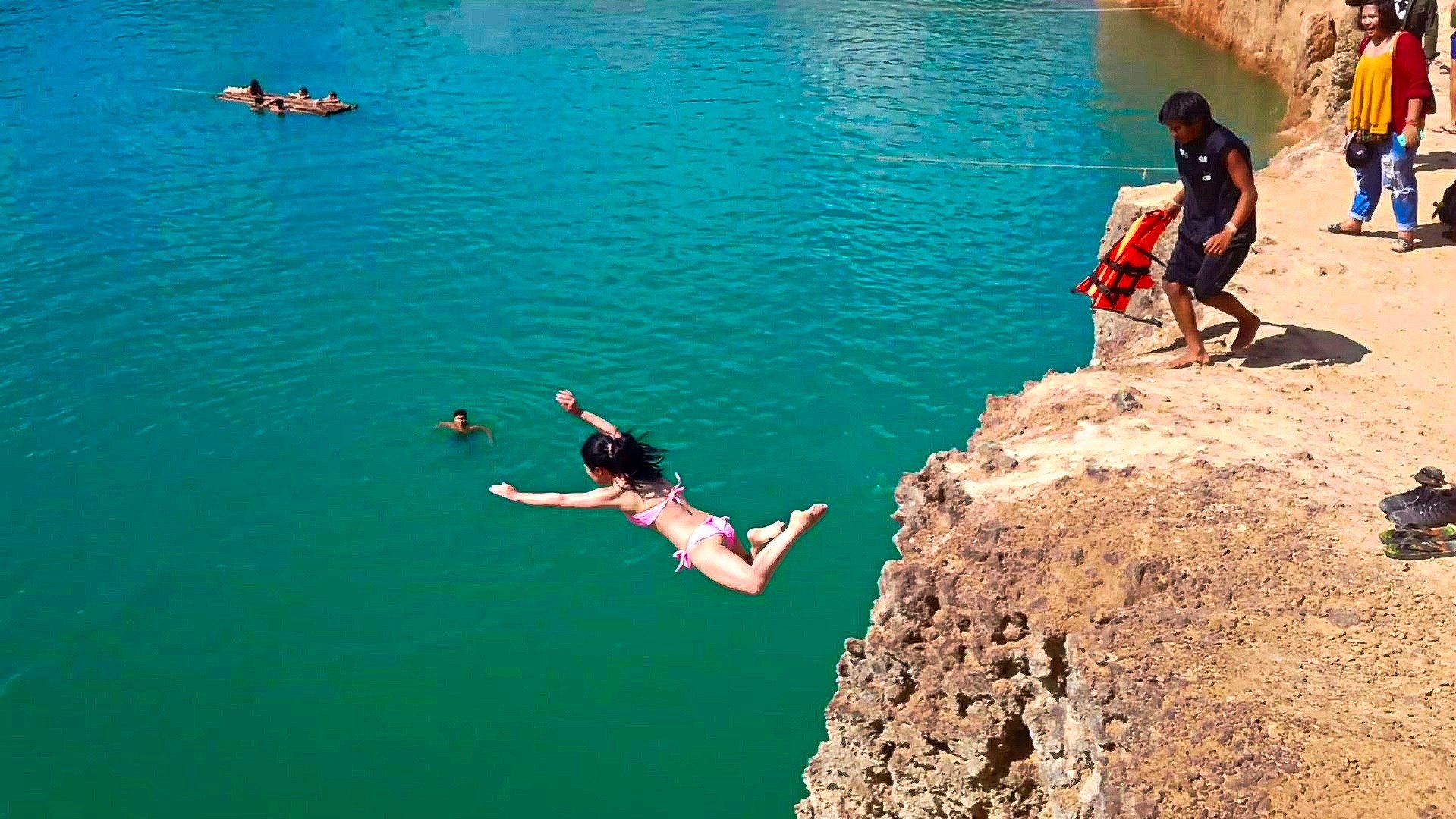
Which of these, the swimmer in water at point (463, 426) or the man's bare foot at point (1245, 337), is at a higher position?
the man's bare foot at point (1245, 337)

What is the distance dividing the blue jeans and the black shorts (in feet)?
10.5

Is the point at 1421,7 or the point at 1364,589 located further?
the point at 1421,7

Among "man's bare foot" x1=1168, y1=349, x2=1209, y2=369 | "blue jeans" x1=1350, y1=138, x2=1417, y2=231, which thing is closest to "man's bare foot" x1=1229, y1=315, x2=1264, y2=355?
"man's bare foot" x1=1168, y1=349, x2=1209, y2=369

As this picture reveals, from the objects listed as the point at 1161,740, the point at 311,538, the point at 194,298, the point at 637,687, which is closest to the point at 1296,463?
the point at 1161,740

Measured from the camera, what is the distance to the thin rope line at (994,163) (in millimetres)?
25625

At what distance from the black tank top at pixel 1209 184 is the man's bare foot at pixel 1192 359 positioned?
962 mm

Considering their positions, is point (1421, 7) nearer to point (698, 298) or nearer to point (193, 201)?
point (698, 298)

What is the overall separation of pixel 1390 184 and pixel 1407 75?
105 centimetres

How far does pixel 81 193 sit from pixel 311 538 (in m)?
15.2

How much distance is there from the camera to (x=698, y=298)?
69.5 feet

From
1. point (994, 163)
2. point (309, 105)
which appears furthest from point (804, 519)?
point (309, 105)

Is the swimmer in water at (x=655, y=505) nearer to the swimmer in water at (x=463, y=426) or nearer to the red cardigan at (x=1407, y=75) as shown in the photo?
the red cardigan at (x=1407, y=75)

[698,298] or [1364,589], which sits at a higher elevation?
[1364,589]

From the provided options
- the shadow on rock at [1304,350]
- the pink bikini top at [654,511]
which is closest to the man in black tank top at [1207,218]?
the shadow on rock at [1304,350]
